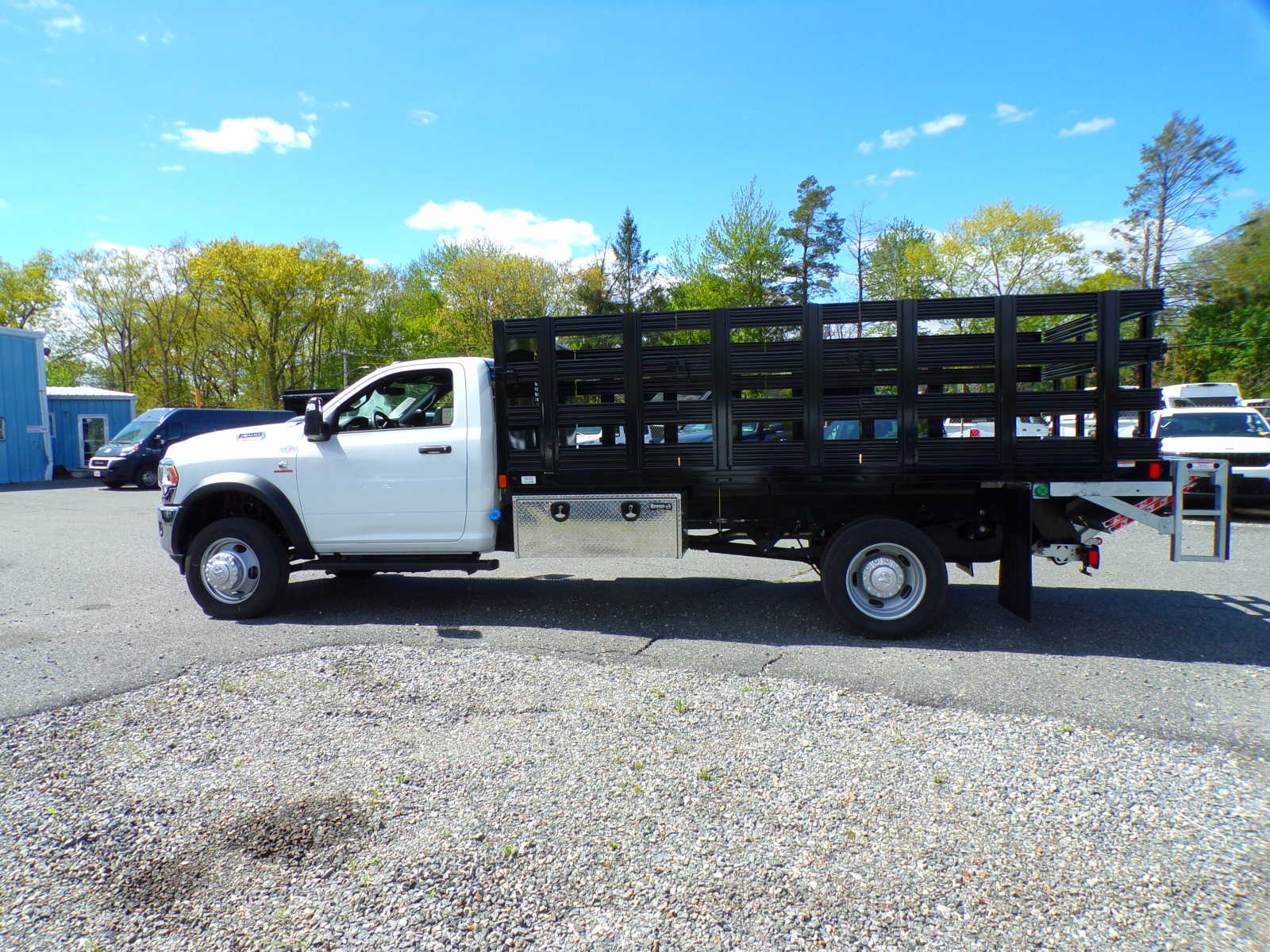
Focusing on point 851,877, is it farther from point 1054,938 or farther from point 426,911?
point 426,911

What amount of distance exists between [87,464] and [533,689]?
32.7 m

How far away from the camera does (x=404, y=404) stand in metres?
6.77

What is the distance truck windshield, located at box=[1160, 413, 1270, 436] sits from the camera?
45.3 feet

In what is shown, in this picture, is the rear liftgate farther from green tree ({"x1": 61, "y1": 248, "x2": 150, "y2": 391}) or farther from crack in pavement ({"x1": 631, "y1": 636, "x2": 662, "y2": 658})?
green tree ({"x1": 61, "y1": 248, "x2": 150, "y2": 391})

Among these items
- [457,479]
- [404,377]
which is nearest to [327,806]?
[457,479]

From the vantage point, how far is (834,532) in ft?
20.9

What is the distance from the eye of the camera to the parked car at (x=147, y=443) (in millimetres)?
22422

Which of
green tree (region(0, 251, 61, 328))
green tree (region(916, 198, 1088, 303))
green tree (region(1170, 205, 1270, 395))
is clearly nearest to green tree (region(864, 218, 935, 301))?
green tree (region(916, 198, 1088, 303))

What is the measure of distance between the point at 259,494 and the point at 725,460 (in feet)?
12.5

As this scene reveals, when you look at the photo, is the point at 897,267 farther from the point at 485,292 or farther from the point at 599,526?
the point at 599,526

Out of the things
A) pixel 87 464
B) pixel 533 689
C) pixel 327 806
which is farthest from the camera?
pixel 87 464

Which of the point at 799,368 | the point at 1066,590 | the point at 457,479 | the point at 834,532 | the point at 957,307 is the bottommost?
the point at 1066,590

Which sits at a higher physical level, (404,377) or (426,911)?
(404,377)

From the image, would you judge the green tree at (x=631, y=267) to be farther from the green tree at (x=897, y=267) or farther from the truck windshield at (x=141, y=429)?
the truck windshield at (x=141, y=429)
